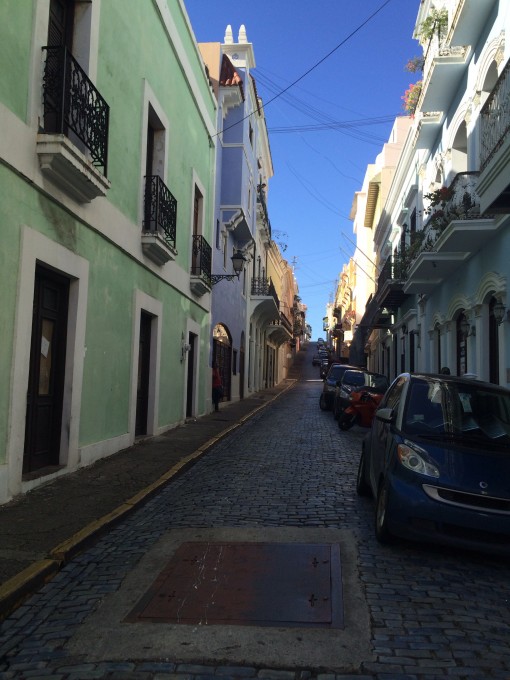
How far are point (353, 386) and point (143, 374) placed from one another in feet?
22.4

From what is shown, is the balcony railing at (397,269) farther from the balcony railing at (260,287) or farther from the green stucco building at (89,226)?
the balcony railing at (260,287)

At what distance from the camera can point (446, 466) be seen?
4.76 m

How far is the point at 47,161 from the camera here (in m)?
6.53

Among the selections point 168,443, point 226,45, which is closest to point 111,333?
point 168,443

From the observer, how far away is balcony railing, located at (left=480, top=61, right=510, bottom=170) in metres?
8.33

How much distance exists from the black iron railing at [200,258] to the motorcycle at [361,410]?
4.89 m

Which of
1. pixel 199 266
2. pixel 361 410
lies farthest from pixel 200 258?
pixel 361 410

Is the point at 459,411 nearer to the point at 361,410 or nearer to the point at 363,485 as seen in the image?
the point at 363,485

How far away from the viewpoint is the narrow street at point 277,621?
118 inches

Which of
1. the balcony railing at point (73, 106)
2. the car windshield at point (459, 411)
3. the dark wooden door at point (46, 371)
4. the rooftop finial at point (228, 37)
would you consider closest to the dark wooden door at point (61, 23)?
the balcony railing at point (73, 106)

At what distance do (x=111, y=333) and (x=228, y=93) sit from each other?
41.7 ft

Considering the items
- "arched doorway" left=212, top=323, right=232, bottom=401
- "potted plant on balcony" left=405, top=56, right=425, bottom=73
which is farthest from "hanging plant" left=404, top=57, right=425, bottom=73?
"arched doorway" left=212, top=323, right=232, bottom=401

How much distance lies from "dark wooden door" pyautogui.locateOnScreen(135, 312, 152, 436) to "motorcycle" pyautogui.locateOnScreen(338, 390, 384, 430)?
4778mm

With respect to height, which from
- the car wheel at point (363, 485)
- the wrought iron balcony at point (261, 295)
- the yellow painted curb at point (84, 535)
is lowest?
the yellow painted curb at point (84, 535)
